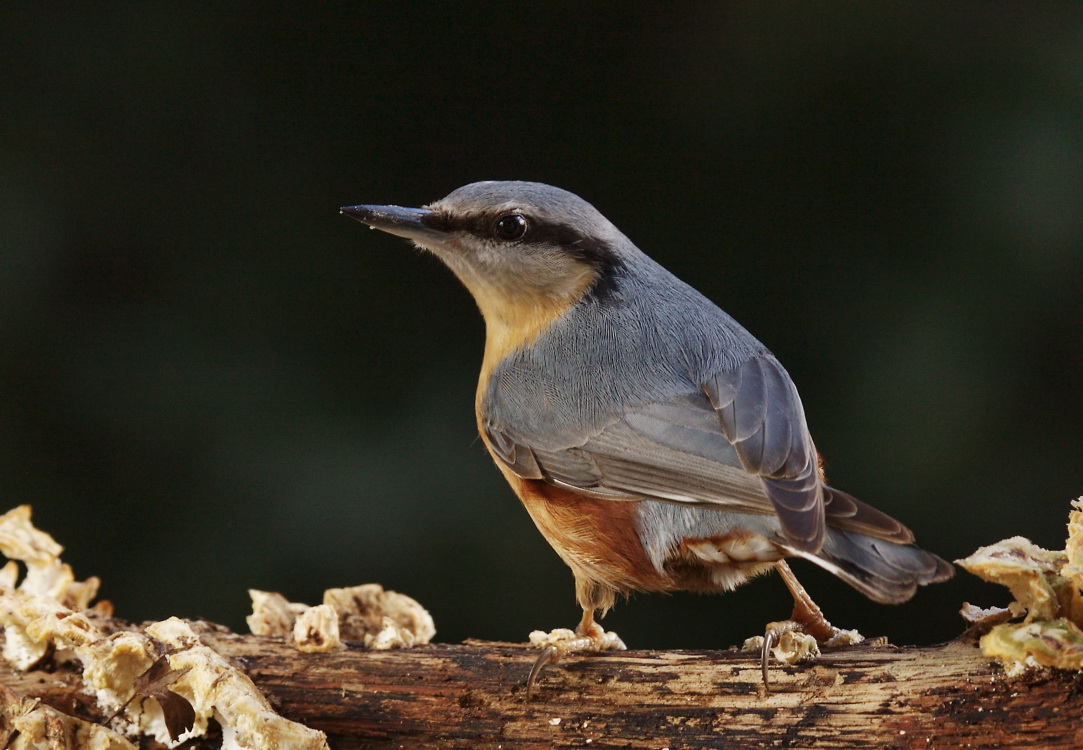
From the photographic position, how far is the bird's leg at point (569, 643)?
2.05 meters

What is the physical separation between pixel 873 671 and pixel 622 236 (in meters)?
1.28

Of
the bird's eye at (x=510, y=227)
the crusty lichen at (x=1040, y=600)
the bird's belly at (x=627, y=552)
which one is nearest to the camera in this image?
the crusty lichen at (x=1040, y=600)

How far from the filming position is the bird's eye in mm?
2598

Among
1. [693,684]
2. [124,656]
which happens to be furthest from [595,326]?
[124,656]

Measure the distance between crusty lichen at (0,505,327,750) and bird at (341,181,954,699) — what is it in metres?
0.50

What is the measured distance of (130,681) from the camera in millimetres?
2035

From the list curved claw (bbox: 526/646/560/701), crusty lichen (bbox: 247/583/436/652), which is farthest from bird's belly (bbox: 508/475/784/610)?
crusty lichen (bbox: 247/583/436/652)

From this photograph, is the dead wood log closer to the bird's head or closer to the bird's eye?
the bird's head

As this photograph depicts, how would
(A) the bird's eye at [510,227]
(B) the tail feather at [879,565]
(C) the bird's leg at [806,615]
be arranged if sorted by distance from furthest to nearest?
1. (A) the bird's eye at [510,227]
2. (C) the bird's leg at [806,615]
3. (B) the tail feather at [879,565]

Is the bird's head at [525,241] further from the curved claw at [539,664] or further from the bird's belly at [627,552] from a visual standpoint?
the curved claw at [539,664]

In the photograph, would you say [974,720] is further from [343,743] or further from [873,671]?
[343,743]

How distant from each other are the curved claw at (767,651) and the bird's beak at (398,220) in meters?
1.22

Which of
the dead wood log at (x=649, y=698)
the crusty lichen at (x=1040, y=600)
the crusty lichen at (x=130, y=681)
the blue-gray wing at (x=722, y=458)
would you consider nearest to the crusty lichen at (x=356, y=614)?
the dead wood log at (x=649, y=698)

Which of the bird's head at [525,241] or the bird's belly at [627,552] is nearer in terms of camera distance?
the bird's belly at [627,552]
